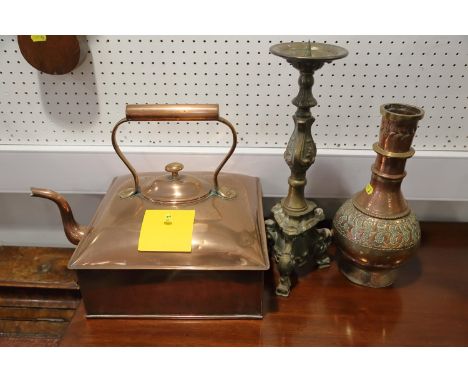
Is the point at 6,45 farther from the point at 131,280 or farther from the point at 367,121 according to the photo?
the point at 367,121

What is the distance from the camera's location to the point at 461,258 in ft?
3.26

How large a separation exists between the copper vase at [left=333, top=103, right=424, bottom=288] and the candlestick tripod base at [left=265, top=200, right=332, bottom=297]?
64 mm

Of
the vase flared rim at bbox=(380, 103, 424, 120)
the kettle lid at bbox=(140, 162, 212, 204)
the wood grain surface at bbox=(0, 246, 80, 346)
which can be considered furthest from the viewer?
the wood grain surface at bbox=(0, 246, 80, 346)

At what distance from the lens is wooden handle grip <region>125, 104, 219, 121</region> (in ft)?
2.56

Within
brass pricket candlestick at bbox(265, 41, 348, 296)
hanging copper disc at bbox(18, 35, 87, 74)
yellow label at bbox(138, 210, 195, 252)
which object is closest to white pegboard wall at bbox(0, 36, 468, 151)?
hanging copper disc at bbox(18, 35, 87, 74)

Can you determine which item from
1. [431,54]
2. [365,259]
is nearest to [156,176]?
[365,259]

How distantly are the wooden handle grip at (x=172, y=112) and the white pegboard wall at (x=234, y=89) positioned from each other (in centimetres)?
20

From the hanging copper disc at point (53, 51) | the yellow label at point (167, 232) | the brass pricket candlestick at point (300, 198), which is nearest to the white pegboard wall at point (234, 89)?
the hanging copper disc at point (53, 51)

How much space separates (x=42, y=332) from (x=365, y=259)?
87 centimetres

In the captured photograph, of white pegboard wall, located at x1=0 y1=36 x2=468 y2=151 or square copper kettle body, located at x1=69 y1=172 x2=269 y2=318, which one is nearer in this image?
square copper kettle body, located at x1=69 y1=172 x2=269 y2=318

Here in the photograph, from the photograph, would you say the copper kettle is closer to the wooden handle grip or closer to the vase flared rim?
the wooden handle grip

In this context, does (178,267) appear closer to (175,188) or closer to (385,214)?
(175,188)

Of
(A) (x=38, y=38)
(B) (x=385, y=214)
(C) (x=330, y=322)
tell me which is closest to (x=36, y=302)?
(A) (x=38, y=38)

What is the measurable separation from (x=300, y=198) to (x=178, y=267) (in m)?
0.31
